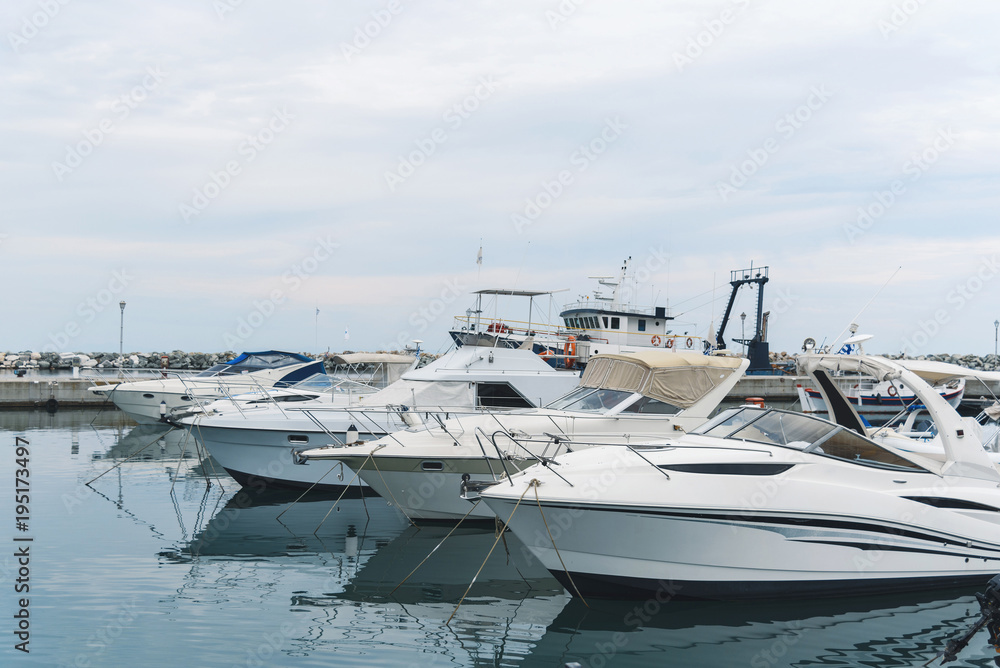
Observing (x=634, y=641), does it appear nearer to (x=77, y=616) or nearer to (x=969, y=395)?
(x=77, y=616)

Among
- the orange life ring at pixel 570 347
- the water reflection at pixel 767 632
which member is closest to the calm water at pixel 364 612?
the water reflection at pixel 767 632

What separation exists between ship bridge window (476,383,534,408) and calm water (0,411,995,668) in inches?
133

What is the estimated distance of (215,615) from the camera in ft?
25.9

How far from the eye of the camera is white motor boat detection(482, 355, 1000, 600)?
24.8 feet

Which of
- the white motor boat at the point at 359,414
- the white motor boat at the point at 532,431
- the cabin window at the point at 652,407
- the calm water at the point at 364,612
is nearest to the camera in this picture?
the calm water at the point at 364,612

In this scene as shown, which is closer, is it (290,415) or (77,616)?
(77,616)

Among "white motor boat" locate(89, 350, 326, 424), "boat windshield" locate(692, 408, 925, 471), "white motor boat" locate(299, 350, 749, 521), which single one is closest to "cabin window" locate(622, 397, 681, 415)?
"white motor boat" locate(299, 350, 749, 521)

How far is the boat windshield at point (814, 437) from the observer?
8.19 metres

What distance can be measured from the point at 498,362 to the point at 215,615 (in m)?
8.03

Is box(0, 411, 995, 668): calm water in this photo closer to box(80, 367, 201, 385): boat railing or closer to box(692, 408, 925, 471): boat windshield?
box(692, 408, 925, 471): boat windshield

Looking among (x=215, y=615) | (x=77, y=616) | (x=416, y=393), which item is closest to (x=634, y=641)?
(x=215, y=615)

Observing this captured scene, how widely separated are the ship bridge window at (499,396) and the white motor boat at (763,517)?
6.01 metres

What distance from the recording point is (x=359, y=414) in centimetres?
1387

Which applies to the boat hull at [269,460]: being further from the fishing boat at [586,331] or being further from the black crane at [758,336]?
the black crane at [758,336]
